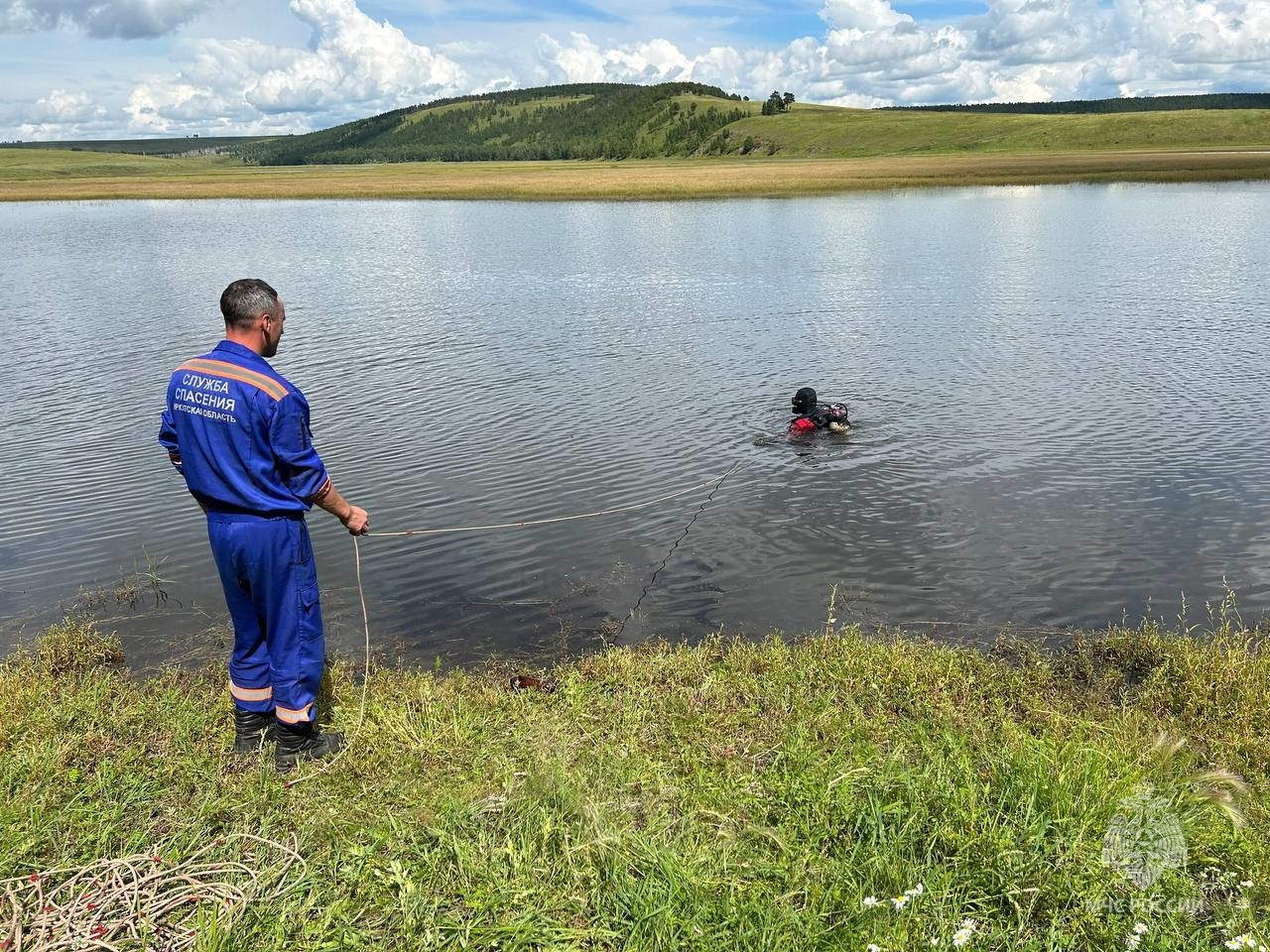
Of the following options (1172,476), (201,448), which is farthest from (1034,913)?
(1172,476)

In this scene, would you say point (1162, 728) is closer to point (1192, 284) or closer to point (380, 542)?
point (380, 542)

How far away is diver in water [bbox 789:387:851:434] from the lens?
49.4 ft

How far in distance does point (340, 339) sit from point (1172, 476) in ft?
65.9

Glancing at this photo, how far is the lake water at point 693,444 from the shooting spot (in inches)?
398

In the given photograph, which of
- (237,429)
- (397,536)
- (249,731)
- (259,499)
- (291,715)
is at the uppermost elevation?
(237,429)

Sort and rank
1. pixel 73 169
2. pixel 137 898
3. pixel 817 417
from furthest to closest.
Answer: pixel 73 169
pixel 817 417
pixel 137 898

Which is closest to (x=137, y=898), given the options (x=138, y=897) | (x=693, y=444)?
(x=138, y=897)

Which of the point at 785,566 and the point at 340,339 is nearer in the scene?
the point at 785,566

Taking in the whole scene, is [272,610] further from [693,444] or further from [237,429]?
[693,444]

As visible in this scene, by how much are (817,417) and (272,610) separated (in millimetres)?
10935

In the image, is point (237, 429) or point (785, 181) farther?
point (785, 181)

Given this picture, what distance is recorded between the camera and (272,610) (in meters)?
5.96

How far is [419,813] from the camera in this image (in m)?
5.35

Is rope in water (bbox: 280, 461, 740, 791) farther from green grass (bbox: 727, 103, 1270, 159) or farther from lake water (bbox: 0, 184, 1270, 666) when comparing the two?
green grass (bbox: 727, 103, 1270, 159)
